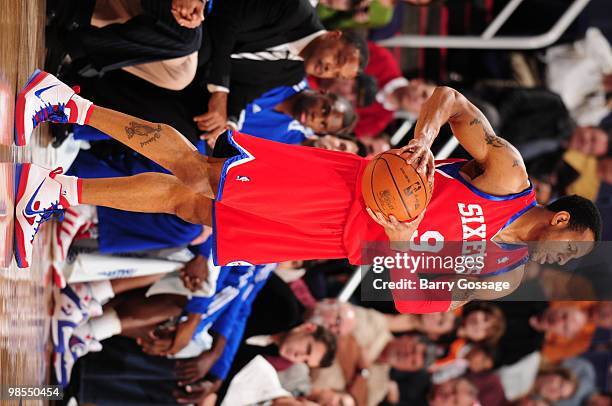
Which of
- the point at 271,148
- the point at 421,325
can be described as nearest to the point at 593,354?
the point at 421,325

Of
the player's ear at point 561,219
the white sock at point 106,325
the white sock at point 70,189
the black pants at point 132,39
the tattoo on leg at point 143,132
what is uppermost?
the black pants at point 132,39

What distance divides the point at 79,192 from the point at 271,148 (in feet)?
2.74

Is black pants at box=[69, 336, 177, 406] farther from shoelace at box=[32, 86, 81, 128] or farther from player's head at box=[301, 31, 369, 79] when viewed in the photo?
player's head at box=[301, 31, 369, 79]

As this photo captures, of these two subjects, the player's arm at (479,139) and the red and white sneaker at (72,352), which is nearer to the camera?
the player's arm at (479,139)

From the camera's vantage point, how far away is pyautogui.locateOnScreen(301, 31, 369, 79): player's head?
4.63m

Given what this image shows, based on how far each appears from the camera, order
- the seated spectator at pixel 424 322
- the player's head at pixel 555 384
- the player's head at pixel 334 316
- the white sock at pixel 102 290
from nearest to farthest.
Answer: the white sock at pixel 102 290
the player's head at pixel 334 316
the seated spectator at pixel 424 322
the player's head at pixel 555 384

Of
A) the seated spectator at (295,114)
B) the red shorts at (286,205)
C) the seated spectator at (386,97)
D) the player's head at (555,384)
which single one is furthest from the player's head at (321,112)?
the player's head at (555,384)

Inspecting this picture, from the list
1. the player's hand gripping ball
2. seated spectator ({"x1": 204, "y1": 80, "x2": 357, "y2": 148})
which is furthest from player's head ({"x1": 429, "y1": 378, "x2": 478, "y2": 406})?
the player's hand gripping ball

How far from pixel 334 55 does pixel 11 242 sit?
2184mm

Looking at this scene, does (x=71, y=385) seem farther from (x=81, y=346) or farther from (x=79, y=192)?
(x=79, y=192)

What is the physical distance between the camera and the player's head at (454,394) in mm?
5996

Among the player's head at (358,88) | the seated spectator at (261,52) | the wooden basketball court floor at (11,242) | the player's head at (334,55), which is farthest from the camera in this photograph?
the player's head at (358,88)

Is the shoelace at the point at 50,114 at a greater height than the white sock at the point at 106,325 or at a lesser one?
greater

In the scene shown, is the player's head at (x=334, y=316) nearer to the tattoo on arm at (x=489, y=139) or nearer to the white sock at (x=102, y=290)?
the white sock at (x=102, y=290)
